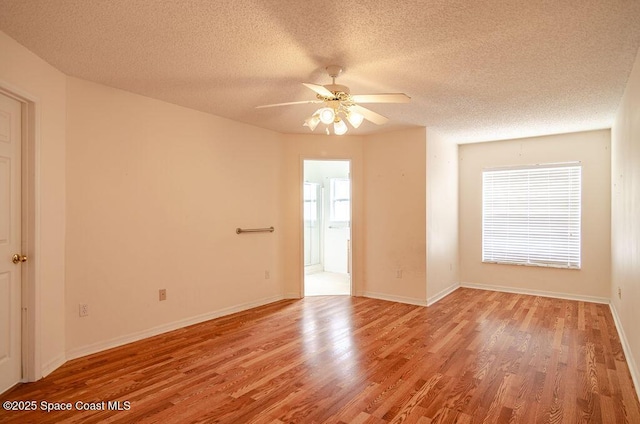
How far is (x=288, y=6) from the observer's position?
1963mm

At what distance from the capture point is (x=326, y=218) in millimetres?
7613

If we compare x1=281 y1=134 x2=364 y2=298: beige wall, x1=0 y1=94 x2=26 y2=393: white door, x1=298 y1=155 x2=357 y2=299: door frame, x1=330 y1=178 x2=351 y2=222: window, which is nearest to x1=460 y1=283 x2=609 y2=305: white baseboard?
x1=298 y1=155 x2=357 y2=299: door frame

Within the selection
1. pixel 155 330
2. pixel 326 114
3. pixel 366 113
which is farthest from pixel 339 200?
pixel 326 114

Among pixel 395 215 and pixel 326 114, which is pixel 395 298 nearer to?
pixel 395 215

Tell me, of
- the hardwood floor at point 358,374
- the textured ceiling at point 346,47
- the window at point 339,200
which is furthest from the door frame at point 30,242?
the window at point 339,200

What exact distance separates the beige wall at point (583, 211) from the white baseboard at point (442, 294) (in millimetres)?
334

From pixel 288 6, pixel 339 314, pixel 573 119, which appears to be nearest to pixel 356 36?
pixel 288 6

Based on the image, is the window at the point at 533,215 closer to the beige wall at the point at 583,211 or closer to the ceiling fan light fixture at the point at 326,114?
the beige wall at the point at 583,211

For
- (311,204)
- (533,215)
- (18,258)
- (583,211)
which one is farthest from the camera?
(311,204)

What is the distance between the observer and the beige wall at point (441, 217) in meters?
4.95

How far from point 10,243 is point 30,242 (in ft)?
0.38

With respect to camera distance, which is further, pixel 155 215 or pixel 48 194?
pixel 155 215

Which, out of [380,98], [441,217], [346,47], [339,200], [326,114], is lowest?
[441,217]

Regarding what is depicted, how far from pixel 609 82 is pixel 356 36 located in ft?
8.06
